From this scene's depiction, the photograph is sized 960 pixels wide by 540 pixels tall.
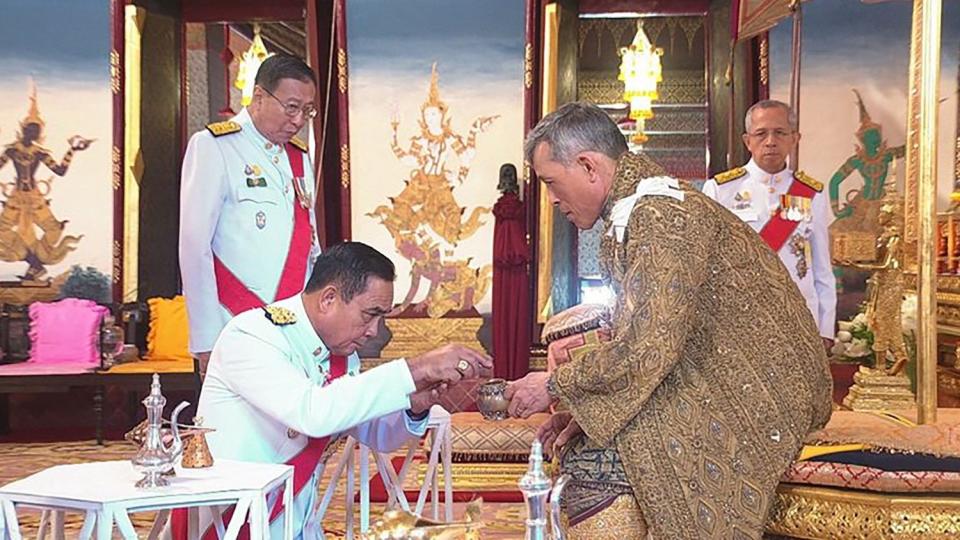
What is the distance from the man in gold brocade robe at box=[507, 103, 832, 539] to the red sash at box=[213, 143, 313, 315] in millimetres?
1280

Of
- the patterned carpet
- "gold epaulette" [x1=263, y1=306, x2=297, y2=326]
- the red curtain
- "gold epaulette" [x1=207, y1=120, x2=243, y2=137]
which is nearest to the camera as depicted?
"gold epaulette" [x1=263, y1=306, x2=297, y2=326]

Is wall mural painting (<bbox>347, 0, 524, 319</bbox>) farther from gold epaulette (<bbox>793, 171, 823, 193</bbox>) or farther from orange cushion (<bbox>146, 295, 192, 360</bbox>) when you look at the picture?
gold epaulette (<bbox>793, 171, 823, 193</bbox>)

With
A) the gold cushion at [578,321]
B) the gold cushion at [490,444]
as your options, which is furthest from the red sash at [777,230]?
the gold cushion at [578,321]

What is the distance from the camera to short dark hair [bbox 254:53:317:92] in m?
3.59

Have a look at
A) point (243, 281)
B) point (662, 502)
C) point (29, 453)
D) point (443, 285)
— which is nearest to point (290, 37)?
point (443, 285)

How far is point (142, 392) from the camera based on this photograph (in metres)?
7.27

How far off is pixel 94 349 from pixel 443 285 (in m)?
2.29

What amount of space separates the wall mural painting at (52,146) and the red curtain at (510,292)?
2.65 m

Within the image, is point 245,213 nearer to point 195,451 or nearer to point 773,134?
point 195,451

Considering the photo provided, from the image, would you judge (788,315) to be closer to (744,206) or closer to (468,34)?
(744,206)

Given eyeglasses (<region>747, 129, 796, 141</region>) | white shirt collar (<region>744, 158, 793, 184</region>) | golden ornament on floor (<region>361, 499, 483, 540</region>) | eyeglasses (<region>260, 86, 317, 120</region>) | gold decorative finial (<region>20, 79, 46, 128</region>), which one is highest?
gold decorative finial (<region>20, 79, 46, 128</region>)

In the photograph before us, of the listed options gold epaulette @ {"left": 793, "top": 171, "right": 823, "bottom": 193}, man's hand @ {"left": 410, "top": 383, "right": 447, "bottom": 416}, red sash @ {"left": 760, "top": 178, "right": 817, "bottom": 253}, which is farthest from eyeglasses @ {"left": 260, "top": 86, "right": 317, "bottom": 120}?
gold epaulette @ {"left": 793, "top": 171, "right": 823, "bottom": 193}

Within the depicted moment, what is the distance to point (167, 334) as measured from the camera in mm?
7426

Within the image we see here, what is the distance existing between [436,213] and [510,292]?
1095 millimetres
